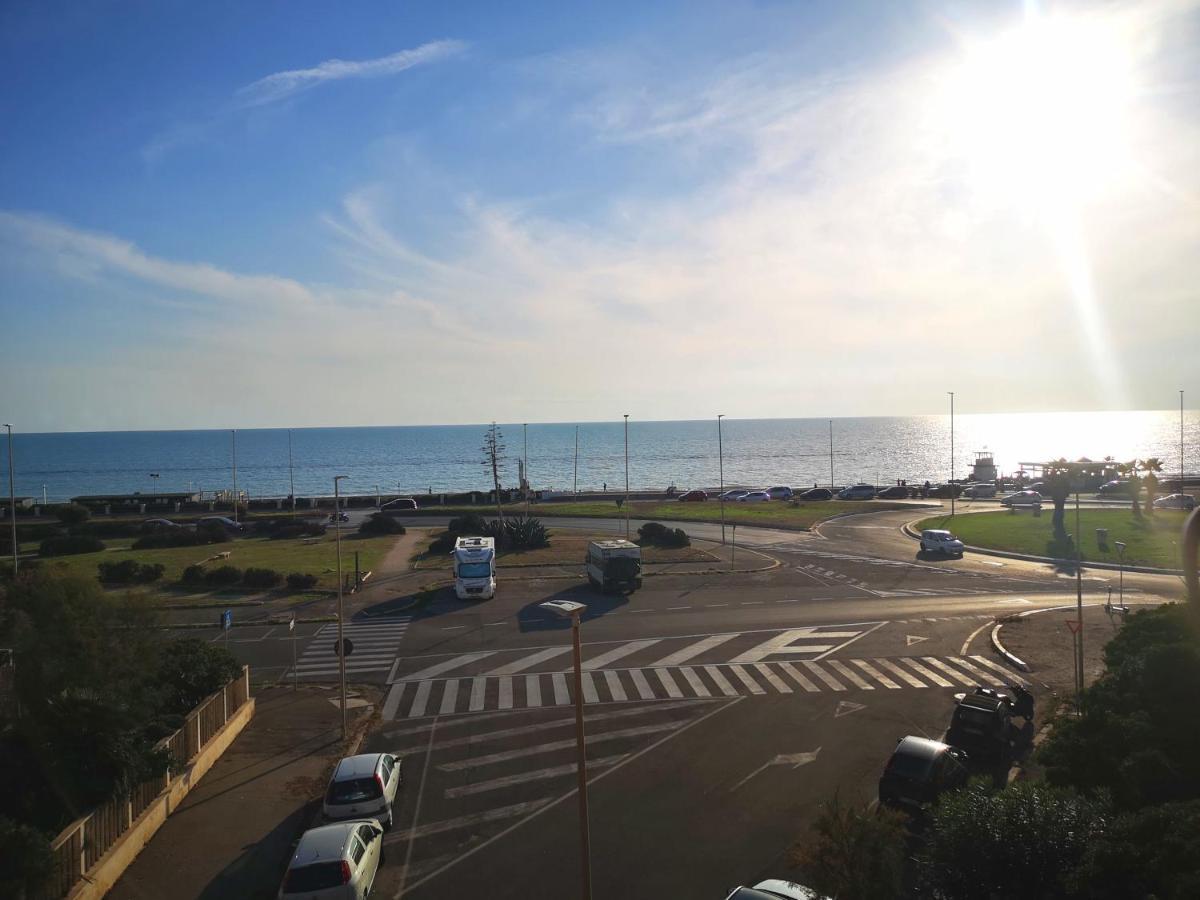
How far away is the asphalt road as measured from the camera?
16.2m

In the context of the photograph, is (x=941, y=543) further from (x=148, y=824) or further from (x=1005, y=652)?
(x=148, y=824)

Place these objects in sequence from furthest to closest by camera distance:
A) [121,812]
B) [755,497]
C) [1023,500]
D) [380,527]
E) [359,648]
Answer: [755,497] → [1023,500] → [380,527] → [359,648] → [121,812]

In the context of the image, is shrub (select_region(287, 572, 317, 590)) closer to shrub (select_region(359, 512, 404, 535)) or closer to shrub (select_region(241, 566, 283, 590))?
shrub (select_region(241, 566, 283, 590))

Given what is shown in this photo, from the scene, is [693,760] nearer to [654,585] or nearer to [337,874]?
[337,874]

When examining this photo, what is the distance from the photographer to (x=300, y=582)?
42375 millimetres

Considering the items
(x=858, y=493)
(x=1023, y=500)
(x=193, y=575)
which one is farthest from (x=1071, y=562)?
(x=193, y=575)

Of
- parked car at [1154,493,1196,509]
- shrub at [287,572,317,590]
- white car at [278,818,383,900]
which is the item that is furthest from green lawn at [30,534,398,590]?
parked car at [1154,493,1196,509]

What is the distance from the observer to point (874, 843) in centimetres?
1127

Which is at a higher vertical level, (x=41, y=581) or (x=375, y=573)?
(x=41, y=581)

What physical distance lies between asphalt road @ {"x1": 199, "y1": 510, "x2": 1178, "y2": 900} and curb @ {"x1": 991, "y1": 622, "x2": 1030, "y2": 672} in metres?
0.43

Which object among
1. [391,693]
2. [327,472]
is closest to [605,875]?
[391,693]

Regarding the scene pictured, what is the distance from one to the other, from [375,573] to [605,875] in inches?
1327

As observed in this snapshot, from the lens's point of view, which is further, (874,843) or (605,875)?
(605,875)

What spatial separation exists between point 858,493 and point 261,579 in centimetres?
6312
